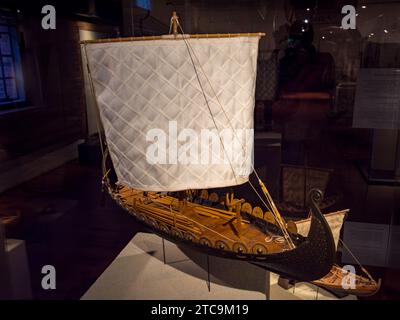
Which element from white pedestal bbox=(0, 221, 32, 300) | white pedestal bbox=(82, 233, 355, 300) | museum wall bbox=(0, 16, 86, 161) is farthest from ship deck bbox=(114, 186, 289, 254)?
white pedestal bbox=(0, 221, 32, 300)

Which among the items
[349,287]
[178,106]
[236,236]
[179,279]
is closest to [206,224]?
[236,236]

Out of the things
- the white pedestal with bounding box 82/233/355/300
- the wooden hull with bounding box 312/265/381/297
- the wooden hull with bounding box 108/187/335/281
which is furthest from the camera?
the white pedestal with bounding box 82/233/355/300

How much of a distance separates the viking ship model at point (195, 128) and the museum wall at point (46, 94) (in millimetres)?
482

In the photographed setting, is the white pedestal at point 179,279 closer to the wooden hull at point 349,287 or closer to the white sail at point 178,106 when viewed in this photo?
the wooden hull at point 349,287

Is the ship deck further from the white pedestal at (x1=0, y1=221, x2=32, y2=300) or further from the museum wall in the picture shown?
the white pedestal at (x1=0, y1=221, x2=32, y2=300)

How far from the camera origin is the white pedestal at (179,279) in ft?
8.16

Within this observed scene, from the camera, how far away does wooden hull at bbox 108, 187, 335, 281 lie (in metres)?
2.08

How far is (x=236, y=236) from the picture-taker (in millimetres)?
2383

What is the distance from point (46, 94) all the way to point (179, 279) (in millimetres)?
1621

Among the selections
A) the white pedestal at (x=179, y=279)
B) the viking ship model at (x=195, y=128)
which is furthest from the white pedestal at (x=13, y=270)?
A: the viking ship model at (x=195, y=128)

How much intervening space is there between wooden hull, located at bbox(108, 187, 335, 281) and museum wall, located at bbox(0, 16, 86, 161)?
0.60m

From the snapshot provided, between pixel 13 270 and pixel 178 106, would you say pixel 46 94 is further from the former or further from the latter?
pixel 13 270

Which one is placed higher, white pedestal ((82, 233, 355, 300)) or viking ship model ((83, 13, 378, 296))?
viking ship model ((83, 13, 378, 296))
